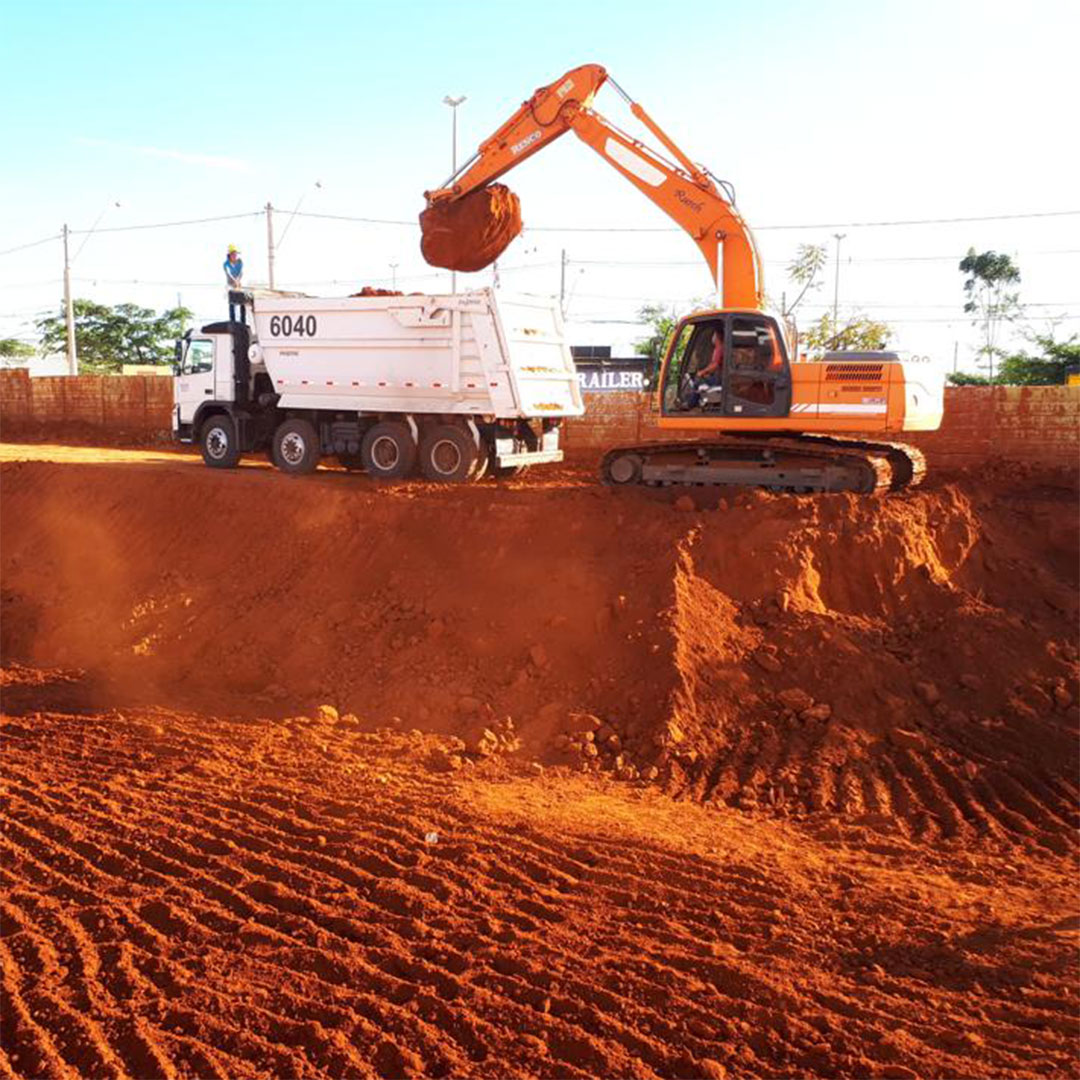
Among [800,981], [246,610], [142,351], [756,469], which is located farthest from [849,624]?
[142,351]

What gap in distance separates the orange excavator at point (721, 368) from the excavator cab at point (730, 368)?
0.01 meters

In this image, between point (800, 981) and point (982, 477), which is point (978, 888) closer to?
point (800, 981)

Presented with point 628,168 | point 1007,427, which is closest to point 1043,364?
point 1007,427

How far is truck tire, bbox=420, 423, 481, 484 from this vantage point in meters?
12.1

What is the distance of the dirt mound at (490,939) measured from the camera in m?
3.75

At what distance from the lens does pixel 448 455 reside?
Answer: 1228 centimetres

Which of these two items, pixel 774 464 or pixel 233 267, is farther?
pixel 233 267

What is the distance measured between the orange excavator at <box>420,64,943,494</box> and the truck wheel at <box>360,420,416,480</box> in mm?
2309

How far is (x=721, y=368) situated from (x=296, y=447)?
20.0 ft

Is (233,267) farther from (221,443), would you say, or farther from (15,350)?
(15,350)

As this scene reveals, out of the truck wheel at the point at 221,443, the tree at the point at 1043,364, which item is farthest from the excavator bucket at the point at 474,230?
the tree at the point at 1043,364

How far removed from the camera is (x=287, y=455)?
44.4 feet

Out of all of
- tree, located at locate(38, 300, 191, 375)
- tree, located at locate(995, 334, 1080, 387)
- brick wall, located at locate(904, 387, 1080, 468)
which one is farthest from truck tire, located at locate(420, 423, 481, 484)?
tree, located at locate(38, 300, 191, 375)

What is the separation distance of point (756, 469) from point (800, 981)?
737 centimetres
